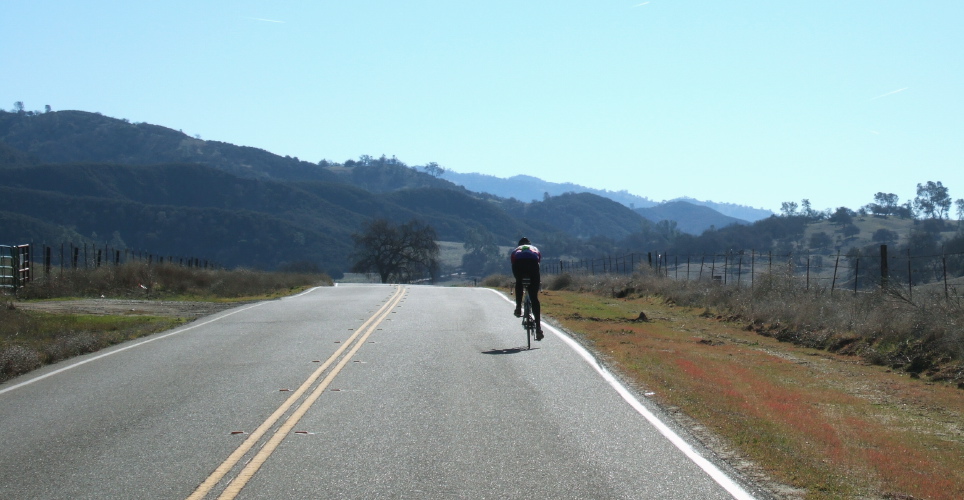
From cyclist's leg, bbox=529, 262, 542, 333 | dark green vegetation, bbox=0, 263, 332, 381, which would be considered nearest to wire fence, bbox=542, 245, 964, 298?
cyclist's leg, bbox=529, 262, 542, 333

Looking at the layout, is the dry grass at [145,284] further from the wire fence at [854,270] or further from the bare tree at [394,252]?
the bare tree at [394,252]

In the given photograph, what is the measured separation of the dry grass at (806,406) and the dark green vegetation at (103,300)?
9.26 m

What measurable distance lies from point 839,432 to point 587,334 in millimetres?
9357

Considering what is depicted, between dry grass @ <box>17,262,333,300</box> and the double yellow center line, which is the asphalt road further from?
dry grass @ <box>17,262,333,300</box>

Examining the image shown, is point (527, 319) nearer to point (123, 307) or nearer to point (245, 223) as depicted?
point (123, 307)

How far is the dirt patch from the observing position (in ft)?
73.5

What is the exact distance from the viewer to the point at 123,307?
2436 cm

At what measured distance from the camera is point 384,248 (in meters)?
95.7

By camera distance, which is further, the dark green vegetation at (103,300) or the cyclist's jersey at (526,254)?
the cyclist's jersey at (526,254)

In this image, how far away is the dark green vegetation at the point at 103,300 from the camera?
14547 millimetres

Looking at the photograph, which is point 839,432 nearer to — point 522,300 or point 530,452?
point 530,452

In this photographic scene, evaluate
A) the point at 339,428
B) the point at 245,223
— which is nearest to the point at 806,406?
the point at 339,428

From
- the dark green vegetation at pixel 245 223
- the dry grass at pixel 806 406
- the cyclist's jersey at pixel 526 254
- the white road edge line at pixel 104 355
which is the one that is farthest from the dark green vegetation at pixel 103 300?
the dark green vegetation at pixel 245 223

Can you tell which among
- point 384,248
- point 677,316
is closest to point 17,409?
point 677,316
